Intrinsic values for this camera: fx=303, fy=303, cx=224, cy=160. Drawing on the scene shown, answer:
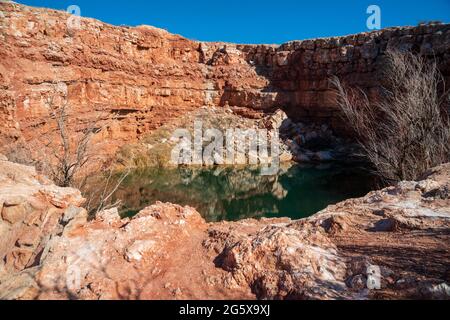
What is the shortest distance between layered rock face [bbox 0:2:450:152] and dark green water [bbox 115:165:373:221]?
5971 mm

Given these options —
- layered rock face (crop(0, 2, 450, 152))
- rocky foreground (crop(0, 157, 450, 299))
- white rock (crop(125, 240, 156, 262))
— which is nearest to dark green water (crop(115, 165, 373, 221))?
layered rock face (crop(0, 2, 450, 152))

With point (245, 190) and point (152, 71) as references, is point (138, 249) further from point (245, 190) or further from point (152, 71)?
point (152, 71)

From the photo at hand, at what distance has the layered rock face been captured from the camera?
1739cm

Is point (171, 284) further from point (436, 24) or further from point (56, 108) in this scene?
point (436, 24)

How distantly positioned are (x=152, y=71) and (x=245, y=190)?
1383 centimetres

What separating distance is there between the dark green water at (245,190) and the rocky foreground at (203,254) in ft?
29.9

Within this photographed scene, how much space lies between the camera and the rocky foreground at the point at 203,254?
303cm

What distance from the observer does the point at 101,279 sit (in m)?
3.17

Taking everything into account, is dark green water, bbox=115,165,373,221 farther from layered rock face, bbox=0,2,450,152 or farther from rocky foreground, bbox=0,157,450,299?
rocky foreground, bbox=0,157,450,299

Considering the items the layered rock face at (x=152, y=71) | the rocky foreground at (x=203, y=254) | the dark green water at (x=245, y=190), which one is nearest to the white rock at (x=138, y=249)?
the rocky foreground at (x=203, y=254)

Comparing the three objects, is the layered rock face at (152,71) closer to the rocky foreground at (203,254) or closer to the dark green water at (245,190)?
the dark green water at (245,190)

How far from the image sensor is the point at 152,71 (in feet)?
84.6

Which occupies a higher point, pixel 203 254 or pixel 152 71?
pixel 152 71

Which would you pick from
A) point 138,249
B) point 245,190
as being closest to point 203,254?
point 138,249
